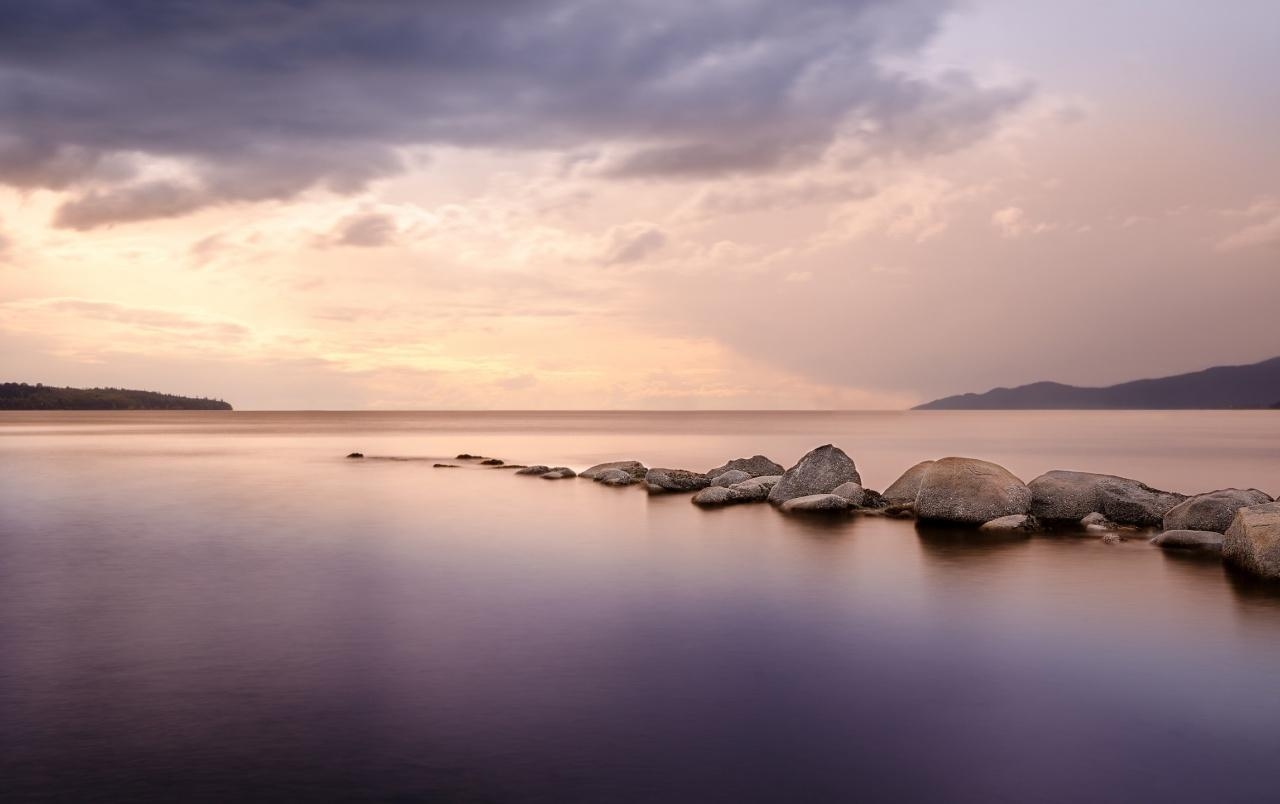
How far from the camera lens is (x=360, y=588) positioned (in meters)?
17.0

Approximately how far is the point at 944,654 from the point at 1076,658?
69.1 inches

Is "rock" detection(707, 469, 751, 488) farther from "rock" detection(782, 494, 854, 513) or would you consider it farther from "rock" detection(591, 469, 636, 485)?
"rock" detection(591, 469, 636, 485)

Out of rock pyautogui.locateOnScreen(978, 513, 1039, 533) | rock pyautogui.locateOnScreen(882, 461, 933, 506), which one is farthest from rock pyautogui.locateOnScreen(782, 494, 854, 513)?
rock pyautogui.locateOnScreen(978, 513, 1039, 533)

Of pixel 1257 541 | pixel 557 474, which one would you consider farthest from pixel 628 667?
pixel 557 474

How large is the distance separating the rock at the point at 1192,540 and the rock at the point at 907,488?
764cm

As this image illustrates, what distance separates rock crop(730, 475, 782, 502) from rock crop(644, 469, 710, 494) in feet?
12.9

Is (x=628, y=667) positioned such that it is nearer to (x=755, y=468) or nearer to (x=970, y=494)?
(x=970, y=494)

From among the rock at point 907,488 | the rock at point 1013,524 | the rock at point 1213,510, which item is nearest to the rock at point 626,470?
the rock at point 907,488

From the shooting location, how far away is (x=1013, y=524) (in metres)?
23.3

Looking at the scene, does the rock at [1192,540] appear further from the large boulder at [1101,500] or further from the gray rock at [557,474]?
the gray rock at [557,474]

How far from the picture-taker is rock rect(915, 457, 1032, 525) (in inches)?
961

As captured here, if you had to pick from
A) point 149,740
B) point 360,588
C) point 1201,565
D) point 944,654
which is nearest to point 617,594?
point 360,588

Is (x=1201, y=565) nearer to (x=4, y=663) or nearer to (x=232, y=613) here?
(x=232, y=613)

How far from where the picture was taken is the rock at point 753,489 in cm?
3125
